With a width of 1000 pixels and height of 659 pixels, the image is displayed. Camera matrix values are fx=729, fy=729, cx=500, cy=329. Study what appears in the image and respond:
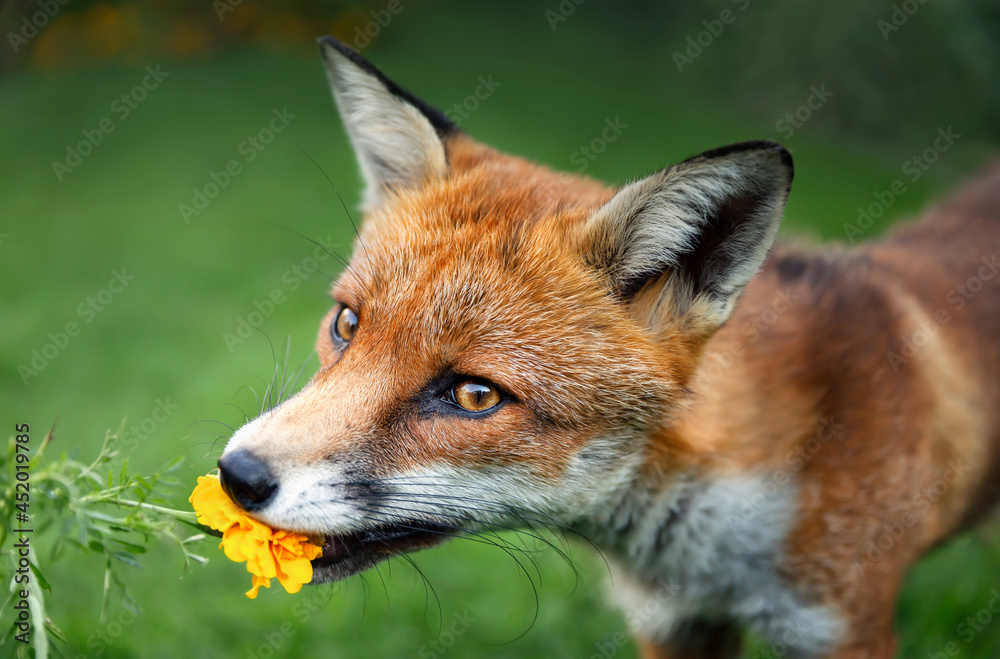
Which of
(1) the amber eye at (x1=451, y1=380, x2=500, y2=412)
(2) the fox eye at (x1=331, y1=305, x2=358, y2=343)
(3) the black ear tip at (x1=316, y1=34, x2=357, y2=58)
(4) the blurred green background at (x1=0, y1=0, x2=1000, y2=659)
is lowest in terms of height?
(4) the blurred green background at (x1=0, y1=0, x2=1000, y2=659)

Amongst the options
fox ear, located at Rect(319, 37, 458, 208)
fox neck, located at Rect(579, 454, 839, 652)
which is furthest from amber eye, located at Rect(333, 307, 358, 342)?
fox neck, located at Rect(579, 454, 839, 652)

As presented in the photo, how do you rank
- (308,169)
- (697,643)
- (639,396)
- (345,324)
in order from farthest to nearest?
→ (308,169) → (697,643) → (345,324) → (639,396)

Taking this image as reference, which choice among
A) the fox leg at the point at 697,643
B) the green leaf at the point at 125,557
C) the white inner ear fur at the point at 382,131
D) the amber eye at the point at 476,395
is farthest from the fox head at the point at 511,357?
the fox leg at the point at 697,643

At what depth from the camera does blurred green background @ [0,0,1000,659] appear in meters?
4.89

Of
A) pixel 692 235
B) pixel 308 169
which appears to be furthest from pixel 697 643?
pixel 308 169

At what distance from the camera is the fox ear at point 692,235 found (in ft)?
A: 8.67

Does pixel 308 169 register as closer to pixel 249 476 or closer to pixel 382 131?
pixel 382 131

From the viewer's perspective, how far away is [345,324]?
311 cm

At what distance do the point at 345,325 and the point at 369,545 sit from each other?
0.94m

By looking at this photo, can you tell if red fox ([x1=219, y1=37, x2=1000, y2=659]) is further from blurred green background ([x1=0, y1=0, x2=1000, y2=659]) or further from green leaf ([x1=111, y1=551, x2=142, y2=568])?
blurred green background ([x1=0, y1=0, x2=1000, y2=659])

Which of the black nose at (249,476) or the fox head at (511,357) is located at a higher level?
the fox head at (511,357)

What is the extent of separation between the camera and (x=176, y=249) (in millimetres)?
9836

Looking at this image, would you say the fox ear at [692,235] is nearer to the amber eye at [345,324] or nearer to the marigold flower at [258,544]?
the amber eye at [345,324]

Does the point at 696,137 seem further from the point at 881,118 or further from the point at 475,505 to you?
the point at 475,505
